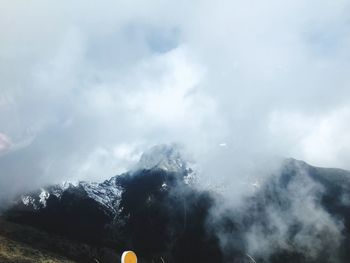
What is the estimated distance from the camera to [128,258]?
4747 cm
